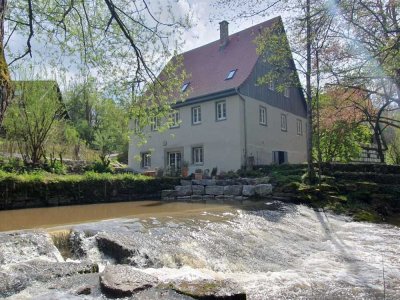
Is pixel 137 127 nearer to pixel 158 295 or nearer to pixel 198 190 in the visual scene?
pixel 158 295

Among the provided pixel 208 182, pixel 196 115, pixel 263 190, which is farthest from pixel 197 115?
pixel 263 190

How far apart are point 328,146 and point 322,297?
64.6 feet

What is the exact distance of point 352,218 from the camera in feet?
37.2

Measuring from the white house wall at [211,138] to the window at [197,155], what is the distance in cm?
19

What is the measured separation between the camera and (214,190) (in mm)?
15469

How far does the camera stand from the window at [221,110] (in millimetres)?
20250

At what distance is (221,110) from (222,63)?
3.75 m

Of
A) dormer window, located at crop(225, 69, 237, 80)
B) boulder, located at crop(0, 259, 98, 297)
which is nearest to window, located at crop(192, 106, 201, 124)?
dormer window, located at crop(225, 69, 237, 80)

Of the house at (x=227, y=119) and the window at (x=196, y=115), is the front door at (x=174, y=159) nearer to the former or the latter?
the house at (x=227, y=119)

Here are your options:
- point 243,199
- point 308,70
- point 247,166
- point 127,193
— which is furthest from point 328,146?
point 127,193

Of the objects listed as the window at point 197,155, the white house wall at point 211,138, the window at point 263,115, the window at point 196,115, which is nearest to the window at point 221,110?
the white house wall at point 211,138

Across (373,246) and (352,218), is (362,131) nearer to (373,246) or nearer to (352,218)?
(352,218)

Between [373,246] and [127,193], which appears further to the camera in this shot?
[127,193]

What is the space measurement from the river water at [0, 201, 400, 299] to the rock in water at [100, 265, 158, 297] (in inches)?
20.3
